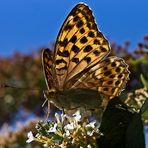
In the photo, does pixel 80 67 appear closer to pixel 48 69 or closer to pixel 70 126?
pixel 48 69

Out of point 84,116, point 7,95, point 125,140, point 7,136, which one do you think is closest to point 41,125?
point 84,116

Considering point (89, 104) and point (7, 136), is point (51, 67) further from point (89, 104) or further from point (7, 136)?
point (7, 136)

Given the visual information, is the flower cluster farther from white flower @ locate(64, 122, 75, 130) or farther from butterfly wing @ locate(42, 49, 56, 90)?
butterfly wing @ locate(42, 49, 56, 90)

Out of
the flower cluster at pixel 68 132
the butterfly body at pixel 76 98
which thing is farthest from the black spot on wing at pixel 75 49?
the flower cluster at pixel 68 132

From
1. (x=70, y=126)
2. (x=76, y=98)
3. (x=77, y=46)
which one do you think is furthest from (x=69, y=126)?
(x=77, y=46)

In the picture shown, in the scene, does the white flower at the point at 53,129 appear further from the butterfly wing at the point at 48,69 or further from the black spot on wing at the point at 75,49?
the black spot on wing at the point at 75,49

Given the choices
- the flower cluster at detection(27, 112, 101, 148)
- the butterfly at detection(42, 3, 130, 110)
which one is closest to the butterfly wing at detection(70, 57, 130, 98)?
the butterfly at detection(42, 3, 130, 110)
